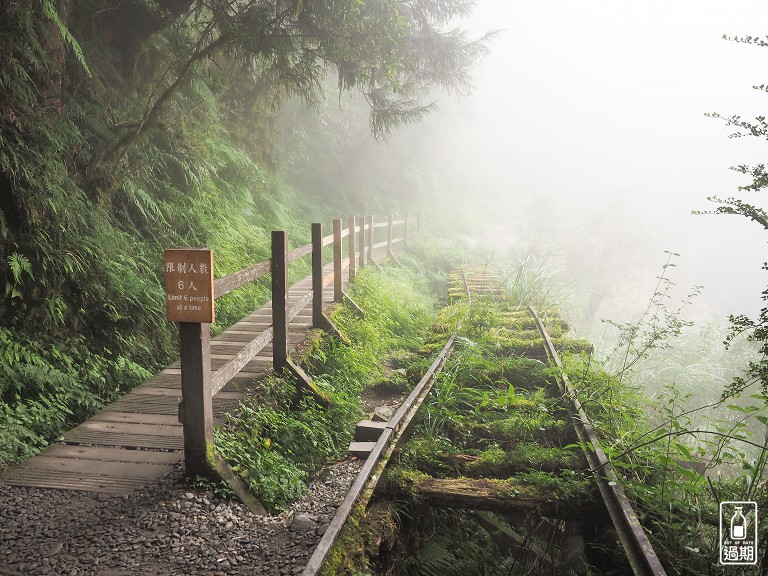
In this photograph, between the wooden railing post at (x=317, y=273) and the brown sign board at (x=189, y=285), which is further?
the wooden railing post at (x=317, y=273)

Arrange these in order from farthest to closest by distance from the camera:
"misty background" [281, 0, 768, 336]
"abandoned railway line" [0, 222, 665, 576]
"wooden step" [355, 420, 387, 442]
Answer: "misty background" [281, 0, 768, 336] → "wooden step" [355, 420, 387, 442] → "abandoned railway line" [0, 222, 665, 576]

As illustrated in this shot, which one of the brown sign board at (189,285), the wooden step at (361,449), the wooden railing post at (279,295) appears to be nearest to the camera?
the brown sign board at (189,285)

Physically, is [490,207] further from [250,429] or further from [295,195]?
[250,429]

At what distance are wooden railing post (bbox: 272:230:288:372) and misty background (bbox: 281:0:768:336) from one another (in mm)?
3680

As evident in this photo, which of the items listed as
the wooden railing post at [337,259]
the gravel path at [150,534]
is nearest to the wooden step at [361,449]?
the gravel path at [150,534]

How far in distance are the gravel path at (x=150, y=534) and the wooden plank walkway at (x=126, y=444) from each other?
0.13 meters

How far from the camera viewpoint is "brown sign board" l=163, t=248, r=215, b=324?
3248 millimetres

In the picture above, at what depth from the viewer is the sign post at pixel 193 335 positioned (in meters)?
3.26

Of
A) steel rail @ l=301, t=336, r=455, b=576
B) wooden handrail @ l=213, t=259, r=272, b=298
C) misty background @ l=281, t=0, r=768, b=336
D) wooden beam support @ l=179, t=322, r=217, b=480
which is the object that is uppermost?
misty background @ l=281, t=0, r=768, b=336

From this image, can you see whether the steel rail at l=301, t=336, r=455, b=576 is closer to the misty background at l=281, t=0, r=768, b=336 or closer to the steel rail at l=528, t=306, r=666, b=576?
the steel rail at l=528, t=306, r=666, b=576

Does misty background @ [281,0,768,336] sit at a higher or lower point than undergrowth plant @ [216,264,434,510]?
higher

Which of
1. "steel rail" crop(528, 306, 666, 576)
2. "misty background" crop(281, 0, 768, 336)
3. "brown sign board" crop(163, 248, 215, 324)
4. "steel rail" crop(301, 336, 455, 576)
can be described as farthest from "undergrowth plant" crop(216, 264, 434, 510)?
"misty background" crop(281, 0, 768, 336)

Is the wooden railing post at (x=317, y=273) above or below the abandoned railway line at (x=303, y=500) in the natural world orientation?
above

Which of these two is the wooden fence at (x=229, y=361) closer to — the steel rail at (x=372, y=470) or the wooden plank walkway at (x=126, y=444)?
the wooden plank walkway at (x=126, y=444)
